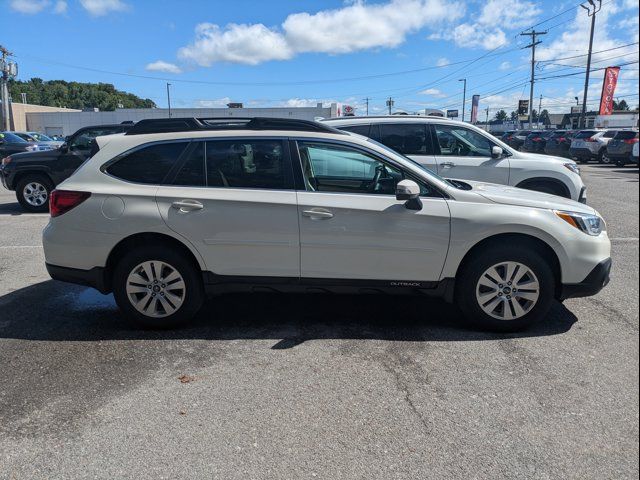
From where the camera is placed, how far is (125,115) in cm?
6662

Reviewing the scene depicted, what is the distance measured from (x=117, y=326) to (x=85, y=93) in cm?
13909

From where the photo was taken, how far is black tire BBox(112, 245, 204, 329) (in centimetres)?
450

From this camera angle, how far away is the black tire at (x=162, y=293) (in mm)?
4504

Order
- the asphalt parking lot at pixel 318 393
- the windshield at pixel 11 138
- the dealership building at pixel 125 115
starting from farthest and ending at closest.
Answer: the dealership building at pixel 125 115 < the windshield at pixel 11 138 < the asphalt parking lot at pixel 318 393

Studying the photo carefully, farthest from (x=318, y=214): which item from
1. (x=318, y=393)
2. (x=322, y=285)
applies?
(x=318, y=393)

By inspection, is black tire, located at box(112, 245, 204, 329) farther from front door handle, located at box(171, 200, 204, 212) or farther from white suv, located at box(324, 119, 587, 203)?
white suv, located at box(324, 119, 587, 203)

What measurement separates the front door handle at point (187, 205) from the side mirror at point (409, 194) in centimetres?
170

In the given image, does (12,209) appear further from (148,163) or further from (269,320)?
(269,320)

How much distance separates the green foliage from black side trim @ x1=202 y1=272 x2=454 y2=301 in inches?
4819

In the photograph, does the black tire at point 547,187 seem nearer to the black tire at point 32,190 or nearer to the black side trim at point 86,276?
the black side trim at point 86,276

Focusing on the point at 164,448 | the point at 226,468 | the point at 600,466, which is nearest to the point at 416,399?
the point at 600,466

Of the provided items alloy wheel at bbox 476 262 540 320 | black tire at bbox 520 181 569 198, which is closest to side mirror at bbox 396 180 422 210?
alloy wheel at bbox 476 262 540 320

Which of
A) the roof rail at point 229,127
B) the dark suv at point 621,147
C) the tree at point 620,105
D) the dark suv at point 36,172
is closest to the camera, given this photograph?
the roof rail at point 229,127

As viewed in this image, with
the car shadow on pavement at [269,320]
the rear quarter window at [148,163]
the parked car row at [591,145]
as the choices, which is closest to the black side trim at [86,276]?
the car shadow on pavement at [269,320]
